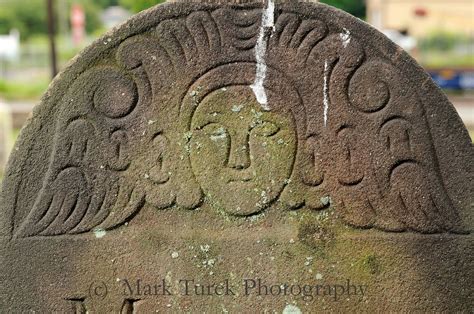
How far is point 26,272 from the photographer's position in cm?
367

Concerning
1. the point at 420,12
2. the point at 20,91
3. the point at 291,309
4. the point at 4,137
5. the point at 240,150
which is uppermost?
the point at 420,12

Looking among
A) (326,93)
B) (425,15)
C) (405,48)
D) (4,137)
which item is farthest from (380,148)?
(425,15)

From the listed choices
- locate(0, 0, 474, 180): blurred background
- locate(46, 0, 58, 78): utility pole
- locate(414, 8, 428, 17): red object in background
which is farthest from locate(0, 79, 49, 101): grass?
locate(414, 8, 428, 17): red object in background

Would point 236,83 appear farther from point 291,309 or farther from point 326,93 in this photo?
point 291,309

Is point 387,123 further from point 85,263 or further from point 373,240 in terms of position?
point 85,263

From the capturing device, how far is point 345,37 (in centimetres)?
355

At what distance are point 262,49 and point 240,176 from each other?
488 mm

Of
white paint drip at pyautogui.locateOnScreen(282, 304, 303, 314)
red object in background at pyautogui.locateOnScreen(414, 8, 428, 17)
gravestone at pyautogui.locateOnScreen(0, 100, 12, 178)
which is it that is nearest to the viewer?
white paint drip at pyautogui.locateOnScreen(282, 304, 303, 314)

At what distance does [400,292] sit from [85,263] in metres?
1.22

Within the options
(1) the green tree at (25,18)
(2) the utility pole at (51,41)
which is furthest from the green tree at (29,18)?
(2) the utility pole at (51,41)

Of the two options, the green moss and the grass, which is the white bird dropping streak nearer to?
the green moss

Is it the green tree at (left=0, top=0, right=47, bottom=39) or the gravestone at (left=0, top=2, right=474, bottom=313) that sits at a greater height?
the green tree at (left=0, top=0, right=47, bottom=39)

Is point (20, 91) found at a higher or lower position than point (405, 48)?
lower

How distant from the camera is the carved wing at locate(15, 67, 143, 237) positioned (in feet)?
11.8
